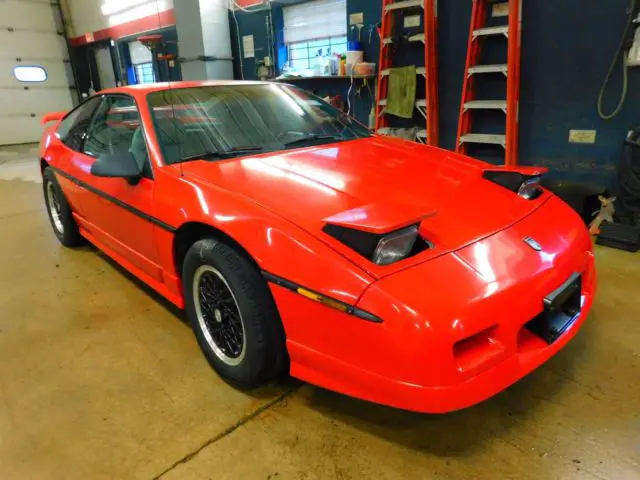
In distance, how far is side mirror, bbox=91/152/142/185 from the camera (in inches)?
77.0

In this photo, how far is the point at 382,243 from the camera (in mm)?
1326

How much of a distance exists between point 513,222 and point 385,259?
0.60 m

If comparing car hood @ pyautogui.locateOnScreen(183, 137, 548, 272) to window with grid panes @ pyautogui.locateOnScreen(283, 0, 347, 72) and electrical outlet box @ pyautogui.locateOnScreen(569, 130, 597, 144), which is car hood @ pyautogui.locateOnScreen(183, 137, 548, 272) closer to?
electrical outlet box @ pyautogui.locateOnScreen(569, 130, 597, 144)

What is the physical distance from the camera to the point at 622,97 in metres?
3.49

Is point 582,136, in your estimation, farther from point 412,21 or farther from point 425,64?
point 412,21

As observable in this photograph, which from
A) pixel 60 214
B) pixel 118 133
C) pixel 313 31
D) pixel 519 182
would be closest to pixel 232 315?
pixel 519 182

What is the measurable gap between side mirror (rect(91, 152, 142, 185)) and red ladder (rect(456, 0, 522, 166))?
3226 mm

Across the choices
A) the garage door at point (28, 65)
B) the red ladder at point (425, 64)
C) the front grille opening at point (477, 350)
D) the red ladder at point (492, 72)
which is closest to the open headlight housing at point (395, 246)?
the front grille opening at point (477, 350)

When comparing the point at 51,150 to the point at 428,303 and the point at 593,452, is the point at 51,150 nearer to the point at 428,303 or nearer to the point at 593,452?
the point at 428,303

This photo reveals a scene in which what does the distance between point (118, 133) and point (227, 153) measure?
3.04 feet

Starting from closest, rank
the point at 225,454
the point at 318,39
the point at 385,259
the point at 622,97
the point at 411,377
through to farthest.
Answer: the point at 411,377, the point at 385,259, the point at 225,454, the point at 622,97, the point at 318,39

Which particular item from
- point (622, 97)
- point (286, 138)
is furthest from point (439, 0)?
point (286, 138)

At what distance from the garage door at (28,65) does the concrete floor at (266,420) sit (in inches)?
404

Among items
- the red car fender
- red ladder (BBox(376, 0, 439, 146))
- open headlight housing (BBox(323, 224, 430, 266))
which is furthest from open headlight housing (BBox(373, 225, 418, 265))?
red ladder (BBox(376, 0, 439, 146))
